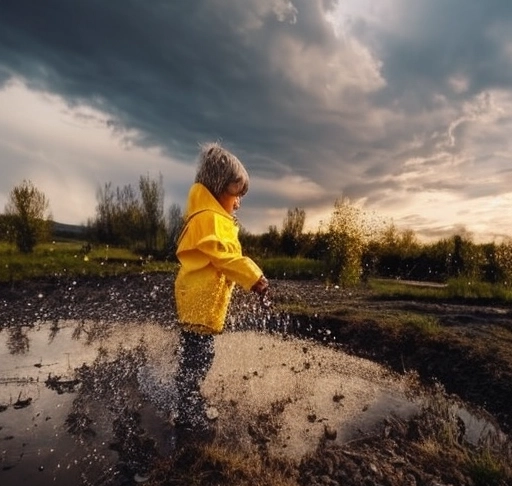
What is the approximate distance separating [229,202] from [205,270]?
0.62 meters

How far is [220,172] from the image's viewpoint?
13.3 feet

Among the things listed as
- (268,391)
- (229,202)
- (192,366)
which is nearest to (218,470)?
(192,366)

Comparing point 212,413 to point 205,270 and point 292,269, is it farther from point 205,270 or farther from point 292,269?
point 292,269

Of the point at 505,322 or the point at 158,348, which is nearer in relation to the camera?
the point at 158,348

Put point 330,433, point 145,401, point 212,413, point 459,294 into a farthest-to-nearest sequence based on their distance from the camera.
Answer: point 459,294 → point 145,401 → point 212,413 → point 330,433

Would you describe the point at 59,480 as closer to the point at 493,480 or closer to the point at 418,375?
the point at 493,480

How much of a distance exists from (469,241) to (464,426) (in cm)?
1795

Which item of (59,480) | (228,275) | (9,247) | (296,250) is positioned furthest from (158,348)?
(296,250)

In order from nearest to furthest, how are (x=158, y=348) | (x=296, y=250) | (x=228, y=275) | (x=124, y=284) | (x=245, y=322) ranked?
1. (x=228, y=275)
2. (x=158, y=348)
3. (x=245, y=322)
4. (x=124, y=284)
5. (x=296, y=250)

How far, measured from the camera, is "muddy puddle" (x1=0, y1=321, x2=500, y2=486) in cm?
335

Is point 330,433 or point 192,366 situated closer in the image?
point 330,433

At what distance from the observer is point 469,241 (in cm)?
2069

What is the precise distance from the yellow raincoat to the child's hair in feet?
0.33

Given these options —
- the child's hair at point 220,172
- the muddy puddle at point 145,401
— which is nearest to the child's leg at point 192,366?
the muddy puddle at point 145,401
